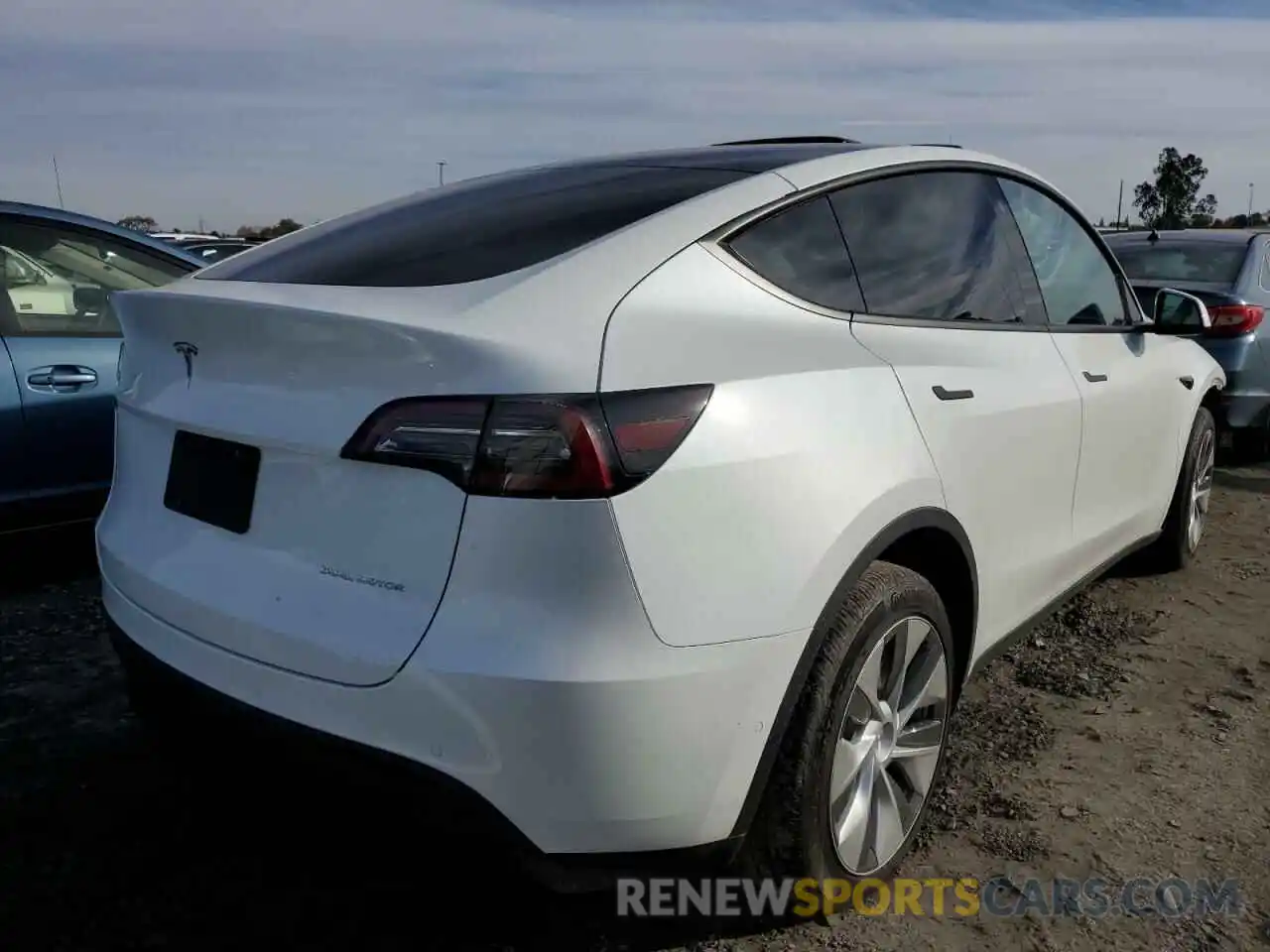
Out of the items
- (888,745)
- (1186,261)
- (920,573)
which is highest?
(1186,261)

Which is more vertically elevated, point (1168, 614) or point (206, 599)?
point (206, 599)

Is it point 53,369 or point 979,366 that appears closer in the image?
point 979,366

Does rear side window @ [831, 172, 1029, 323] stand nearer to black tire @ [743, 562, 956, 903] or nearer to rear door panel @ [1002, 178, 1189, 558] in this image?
rear door panel @ [1002, 178, 1189, 558]

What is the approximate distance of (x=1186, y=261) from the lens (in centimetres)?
687

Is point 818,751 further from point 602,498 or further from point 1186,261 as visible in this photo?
point 1186,261

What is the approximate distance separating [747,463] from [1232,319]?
526 centimetres

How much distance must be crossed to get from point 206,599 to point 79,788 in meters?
1.13

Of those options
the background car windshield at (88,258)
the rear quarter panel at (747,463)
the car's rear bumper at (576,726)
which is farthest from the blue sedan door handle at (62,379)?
the rear quarter panel at (747,463)

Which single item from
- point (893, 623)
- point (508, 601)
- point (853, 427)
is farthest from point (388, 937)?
point (853, 427)

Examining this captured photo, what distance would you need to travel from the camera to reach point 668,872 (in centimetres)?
190

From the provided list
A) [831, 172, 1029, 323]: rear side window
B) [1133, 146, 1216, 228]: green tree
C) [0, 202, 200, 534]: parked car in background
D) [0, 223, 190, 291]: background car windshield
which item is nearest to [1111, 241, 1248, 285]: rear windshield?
[831, 172, 1029, 323]: rear side window

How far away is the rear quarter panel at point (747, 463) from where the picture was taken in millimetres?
1809

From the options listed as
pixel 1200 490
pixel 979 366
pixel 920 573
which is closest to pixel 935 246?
pixel 979 366

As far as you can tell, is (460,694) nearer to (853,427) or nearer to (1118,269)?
(853,427)
